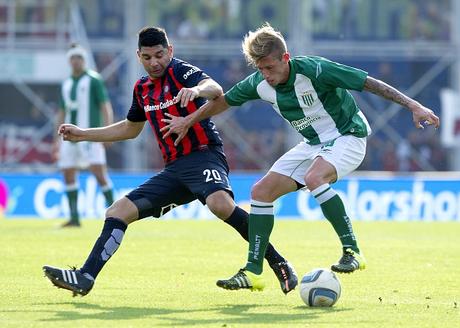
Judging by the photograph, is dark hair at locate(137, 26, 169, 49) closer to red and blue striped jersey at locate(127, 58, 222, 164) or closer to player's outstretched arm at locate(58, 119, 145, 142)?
red and blue striped jersey at locate(127, 58, 222, 164)

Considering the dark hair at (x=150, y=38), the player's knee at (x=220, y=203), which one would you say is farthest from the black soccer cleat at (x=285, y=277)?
the dark hair at (x=150, y=38)

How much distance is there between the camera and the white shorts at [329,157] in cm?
880

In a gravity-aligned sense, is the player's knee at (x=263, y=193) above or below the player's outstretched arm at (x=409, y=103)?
below

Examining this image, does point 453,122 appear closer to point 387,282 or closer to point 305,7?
point 305,7

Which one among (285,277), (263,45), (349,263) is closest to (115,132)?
(263,45)

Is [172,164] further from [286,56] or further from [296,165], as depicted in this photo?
[286,56]

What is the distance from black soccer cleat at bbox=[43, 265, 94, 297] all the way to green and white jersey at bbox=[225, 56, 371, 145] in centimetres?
174

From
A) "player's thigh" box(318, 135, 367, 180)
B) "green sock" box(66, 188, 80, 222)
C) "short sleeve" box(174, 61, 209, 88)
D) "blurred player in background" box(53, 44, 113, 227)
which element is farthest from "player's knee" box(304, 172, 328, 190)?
"green sock" box(66, 188, 80, 222)

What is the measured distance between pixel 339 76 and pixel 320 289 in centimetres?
160

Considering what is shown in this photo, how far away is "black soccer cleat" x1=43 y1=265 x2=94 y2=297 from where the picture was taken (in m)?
8.22

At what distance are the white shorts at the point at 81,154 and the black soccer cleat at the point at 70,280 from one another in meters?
8.39

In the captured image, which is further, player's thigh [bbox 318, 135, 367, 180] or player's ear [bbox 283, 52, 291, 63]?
player's thigh [bbox 318, 135, 367, 180]

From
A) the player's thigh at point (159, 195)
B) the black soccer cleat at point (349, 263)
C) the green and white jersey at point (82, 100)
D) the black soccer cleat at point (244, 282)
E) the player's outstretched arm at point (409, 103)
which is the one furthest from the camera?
the green and white jersey at point (82, 100)

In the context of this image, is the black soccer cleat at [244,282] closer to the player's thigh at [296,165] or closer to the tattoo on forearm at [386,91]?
the player's thigh at [296,165]
